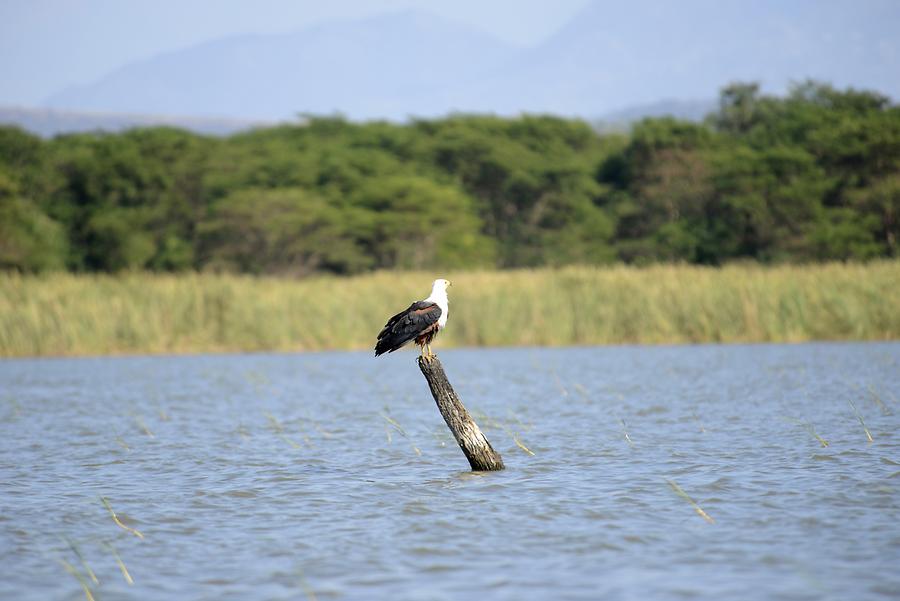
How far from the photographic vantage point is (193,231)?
1981 inches

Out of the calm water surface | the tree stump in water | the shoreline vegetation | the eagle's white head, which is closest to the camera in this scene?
the calm water surface

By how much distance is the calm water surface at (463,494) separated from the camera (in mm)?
6883

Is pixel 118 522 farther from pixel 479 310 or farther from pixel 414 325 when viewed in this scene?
pixel 479 310

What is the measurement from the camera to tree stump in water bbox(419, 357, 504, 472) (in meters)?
9.78

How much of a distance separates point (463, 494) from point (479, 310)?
666 inches

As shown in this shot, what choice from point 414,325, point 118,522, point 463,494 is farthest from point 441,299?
point 118,522

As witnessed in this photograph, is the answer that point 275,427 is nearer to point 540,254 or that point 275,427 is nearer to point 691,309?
point 691,309

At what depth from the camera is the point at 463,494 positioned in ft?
30.5

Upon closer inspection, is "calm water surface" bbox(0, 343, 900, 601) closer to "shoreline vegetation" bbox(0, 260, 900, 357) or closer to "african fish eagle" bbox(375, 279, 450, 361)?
"african fish eagle" bbox(375, 279, 450, 361)

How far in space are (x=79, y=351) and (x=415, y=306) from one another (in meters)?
17.0

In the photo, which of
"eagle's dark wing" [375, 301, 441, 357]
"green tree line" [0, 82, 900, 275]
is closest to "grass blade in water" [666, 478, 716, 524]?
"eagle's dark wing" [375, 301, 441, 357]

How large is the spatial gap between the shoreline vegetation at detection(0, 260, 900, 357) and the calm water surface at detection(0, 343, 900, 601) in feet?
22.3

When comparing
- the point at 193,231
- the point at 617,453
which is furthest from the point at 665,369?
the point at 193,231

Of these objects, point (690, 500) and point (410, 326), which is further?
point (410, 326)
